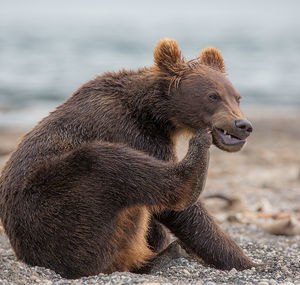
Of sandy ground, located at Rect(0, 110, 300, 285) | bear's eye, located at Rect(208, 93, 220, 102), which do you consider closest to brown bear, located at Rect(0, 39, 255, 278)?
bear's eye, located at Rect(208, 93, 220, 102)

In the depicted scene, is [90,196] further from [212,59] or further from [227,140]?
[212,59]

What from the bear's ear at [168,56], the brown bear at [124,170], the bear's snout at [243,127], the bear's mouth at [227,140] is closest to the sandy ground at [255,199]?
the brown bear at [124,170]

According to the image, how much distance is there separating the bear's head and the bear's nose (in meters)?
0.04

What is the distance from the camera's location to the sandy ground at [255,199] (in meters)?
5.47

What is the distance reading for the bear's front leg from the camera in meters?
5.84

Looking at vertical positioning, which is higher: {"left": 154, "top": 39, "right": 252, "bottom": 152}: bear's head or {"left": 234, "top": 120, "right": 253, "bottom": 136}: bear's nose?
{"left": 154, "top": 39, "right": 252, "bottom": 152}: bear's head

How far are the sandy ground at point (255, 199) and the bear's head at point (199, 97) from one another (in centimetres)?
122

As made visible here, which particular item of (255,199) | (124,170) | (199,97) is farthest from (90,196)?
(255,199)

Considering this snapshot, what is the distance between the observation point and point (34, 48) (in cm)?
4241

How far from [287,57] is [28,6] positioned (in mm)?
141310

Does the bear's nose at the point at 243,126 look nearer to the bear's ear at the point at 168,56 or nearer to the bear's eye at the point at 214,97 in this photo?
the bear's eye at the point at 214,97

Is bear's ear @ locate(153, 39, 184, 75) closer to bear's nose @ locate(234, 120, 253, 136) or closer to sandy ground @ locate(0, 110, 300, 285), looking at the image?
bear's nose @ locate(234, 120, 253, 136)

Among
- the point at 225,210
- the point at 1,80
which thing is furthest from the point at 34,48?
the point at 225,210

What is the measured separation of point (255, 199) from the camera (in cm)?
1037
